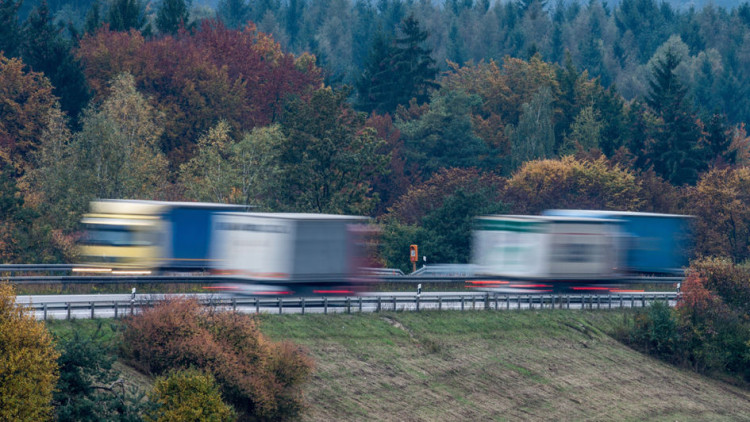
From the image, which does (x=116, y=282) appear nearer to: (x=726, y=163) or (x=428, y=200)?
(x=428, y=200)

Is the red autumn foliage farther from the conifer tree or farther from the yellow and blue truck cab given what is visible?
the yellow and blue truck cab

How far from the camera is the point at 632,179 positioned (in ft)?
274

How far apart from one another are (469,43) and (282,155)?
131 meters

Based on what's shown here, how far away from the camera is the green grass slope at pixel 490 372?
3312 centimetres

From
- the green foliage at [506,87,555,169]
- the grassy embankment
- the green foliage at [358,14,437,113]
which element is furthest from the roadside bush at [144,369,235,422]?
the green foliage at [358,14,437,113]

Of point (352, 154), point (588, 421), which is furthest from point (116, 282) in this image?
point (352, 154)

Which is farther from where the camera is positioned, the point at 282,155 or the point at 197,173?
the point at 197,173

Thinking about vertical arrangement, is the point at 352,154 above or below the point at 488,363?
above

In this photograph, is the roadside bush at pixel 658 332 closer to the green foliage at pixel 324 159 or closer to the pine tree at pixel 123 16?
the green foliage at pixel 324 159

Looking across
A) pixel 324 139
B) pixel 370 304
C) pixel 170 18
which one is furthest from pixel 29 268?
pixel 170 18

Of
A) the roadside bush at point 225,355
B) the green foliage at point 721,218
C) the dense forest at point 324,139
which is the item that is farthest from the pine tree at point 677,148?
the roadside bush at point 225,355

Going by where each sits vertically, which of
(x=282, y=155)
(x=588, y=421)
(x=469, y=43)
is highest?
(x=469, y=43)

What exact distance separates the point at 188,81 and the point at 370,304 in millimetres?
49730

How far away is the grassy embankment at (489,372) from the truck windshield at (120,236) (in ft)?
28.0
